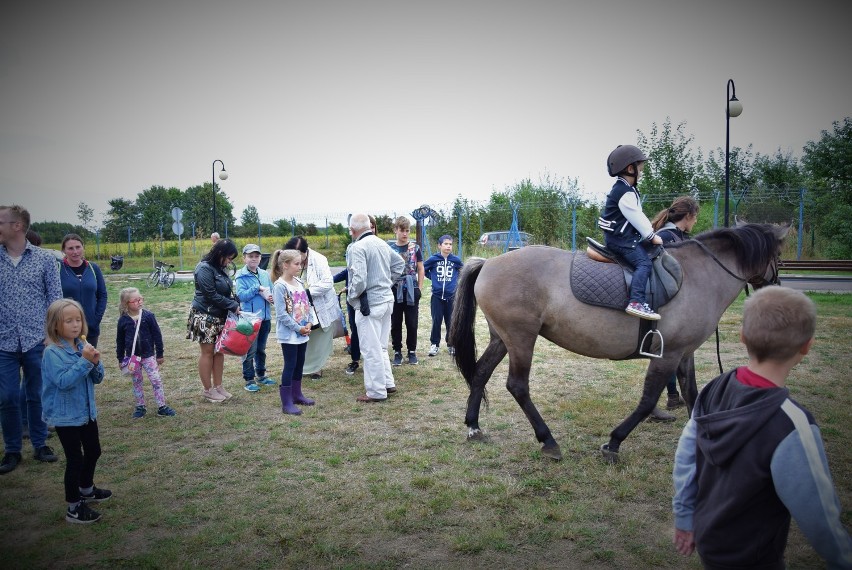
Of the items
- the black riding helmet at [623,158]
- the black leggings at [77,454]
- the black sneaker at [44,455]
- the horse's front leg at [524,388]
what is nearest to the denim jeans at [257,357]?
the black sneaker at [44,455]

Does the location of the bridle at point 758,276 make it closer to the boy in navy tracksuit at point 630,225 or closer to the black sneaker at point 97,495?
the boy in navy tracksuit at point 630,225

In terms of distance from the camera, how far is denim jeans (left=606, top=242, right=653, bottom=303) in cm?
441

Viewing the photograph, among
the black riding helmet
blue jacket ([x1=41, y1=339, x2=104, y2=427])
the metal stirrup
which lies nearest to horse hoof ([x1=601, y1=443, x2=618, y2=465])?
the metal stirrup

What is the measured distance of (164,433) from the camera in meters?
5.43

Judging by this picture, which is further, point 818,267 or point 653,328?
point 818,267

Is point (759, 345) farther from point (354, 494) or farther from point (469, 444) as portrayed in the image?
point (469, 444)

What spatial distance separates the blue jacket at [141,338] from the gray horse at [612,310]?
142 inches

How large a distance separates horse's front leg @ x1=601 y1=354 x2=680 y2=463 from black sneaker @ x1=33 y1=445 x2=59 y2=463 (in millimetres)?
5028

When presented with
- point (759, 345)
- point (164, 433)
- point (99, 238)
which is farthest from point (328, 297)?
point (99, 238)

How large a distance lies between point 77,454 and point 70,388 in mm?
497

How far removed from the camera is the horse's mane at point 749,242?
4.74 meters

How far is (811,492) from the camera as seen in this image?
1588 mm

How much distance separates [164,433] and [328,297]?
8.59 feet

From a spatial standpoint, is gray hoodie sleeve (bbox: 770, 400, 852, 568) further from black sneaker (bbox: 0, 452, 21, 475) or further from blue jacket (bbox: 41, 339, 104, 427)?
black sneaker (bbox: 0, 452, 21, 475)
